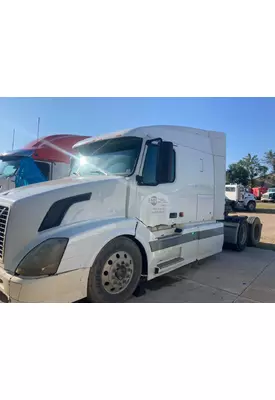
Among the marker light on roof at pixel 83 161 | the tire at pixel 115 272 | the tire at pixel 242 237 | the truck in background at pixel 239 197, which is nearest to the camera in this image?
the tire at pixel 115 272

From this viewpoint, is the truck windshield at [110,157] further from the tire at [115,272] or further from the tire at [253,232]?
the tire at [253,232]

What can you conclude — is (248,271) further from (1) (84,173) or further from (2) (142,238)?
(1) (84,173)

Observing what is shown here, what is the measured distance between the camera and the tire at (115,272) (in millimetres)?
2863

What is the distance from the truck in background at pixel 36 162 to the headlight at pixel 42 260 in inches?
196

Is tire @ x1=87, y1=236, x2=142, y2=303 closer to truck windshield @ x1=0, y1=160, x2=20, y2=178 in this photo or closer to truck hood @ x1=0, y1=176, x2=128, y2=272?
truck hood @ x1=0, y1=176, x2=128, y2=272

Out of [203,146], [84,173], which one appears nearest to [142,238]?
[84,173]

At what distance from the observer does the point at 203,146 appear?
466 centimetres

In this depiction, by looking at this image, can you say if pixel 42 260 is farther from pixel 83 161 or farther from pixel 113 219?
pixel 83 161

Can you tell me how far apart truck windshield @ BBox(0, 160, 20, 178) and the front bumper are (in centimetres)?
584

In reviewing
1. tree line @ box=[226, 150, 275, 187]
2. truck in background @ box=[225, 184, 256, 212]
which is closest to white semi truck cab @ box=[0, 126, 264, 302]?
truck in background @ box=[225, 184, 256, 212]

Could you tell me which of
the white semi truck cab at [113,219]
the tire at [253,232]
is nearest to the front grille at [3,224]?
the white semi truck cab at [113,219]

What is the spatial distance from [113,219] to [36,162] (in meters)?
5.61

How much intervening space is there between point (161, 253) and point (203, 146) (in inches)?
95.9

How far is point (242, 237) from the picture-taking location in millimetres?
6578
